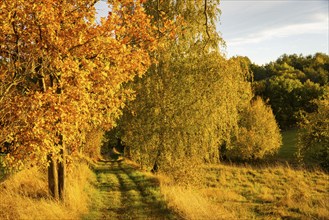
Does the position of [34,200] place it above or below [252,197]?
above

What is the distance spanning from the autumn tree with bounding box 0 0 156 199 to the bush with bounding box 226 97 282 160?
108 ft

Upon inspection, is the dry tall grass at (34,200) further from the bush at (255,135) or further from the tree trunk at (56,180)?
the bush at (255,135)

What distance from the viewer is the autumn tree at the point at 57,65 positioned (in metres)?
8.06

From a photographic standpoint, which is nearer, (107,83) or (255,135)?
(107,83)

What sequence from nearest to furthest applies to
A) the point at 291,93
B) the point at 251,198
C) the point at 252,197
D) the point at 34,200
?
the point at 34,200, the point at 251,198, the point at 252,197, the point at 291,93

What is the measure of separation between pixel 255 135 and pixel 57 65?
A: 3651cm

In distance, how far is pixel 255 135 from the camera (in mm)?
41688

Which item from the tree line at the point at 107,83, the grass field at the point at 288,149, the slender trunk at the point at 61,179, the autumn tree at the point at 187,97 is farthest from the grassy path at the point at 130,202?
the grass field at the point at 288,149

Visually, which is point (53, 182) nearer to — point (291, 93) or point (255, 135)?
point (255, 135)

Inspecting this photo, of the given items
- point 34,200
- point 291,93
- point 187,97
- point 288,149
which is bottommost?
point 288,149

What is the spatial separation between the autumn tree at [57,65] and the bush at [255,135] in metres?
33.1

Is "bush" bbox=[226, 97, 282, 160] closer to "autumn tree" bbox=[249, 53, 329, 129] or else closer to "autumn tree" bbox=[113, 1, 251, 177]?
"autumn tree" bbox=[113, 1, 251, 177]

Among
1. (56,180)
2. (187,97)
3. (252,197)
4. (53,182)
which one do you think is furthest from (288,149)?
(53,182)

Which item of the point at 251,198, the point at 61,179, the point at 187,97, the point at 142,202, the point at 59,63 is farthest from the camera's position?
the point at 187,97
